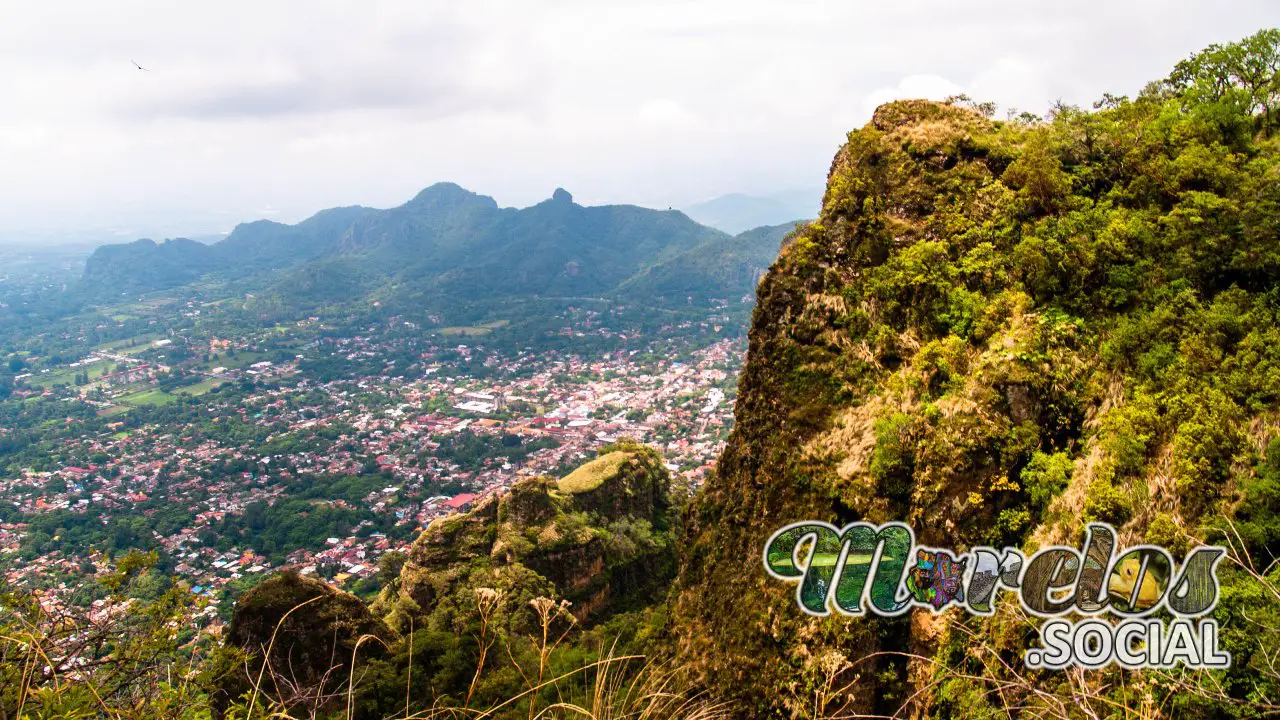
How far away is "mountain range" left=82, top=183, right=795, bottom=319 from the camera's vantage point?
4820 inches

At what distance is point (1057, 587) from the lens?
18.0ft

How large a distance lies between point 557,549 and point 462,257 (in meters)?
133

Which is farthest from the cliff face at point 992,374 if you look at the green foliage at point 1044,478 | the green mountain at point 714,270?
the green mountain at point 714,270

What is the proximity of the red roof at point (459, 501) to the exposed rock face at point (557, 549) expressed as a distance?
18799mm

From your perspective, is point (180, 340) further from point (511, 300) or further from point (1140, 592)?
point (1140, 592)

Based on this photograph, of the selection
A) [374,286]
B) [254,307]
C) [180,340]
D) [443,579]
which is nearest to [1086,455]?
[443,579]

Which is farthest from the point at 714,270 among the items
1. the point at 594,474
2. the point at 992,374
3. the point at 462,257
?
the point at 992,374

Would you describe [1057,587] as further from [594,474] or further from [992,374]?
[594,474]

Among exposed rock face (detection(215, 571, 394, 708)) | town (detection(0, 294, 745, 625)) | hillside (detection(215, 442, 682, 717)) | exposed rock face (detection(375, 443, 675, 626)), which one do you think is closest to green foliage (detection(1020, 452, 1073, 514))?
hillside (detection(215, 442, 682, 717))

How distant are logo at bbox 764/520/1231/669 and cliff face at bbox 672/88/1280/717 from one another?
23 centimetres

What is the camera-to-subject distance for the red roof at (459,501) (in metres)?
41.5

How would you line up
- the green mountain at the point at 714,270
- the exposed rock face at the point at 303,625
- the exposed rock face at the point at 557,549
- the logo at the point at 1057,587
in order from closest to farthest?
the logo at the point at 1057,587 → the exposed rock face at the point at 303,625 → the exposed rock face at the point at 557,549 → the green mountain at the point at 714,270

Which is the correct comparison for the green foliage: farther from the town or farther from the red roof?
the red roof

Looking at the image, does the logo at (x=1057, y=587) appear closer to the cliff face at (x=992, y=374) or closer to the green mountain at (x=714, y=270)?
the cliff face at (x=992, y=374)
